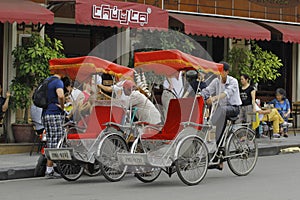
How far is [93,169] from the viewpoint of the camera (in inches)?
470

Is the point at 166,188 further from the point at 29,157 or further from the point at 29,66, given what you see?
the point at 29,66

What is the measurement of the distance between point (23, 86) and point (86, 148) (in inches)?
210

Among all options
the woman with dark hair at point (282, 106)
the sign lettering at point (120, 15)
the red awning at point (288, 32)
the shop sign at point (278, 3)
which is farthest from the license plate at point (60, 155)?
the shop sign at point (278, 3)

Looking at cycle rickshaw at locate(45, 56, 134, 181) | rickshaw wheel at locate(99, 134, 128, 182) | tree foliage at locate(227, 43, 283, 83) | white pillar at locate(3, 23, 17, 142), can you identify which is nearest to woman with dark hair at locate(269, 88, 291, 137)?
tree foliage at locate(227, 43, 283, 83)

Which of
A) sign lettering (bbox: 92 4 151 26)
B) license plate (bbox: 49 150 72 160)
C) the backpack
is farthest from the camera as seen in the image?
sign lettering (bbox: 92 4 151 26)

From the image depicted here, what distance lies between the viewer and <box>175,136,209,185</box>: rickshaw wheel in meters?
10.9

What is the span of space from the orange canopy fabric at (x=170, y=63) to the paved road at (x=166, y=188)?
6.04 feet

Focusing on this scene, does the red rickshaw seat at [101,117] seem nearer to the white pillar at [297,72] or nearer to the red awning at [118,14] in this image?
the red awning at [118,14]

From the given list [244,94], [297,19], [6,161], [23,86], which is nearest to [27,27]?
[23,86]

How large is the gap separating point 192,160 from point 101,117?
2017 mm

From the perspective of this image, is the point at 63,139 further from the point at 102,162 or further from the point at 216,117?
the point at 216,117

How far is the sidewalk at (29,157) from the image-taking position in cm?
1289

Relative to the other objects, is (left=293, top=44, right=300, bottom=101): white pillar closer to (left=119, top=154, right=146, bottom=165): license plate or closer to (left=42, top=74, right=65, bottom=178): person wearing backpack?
(left=42, top=74, right=65, bottom=178): person wearing backpack

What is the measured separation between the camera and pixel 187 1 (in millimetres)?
19656
